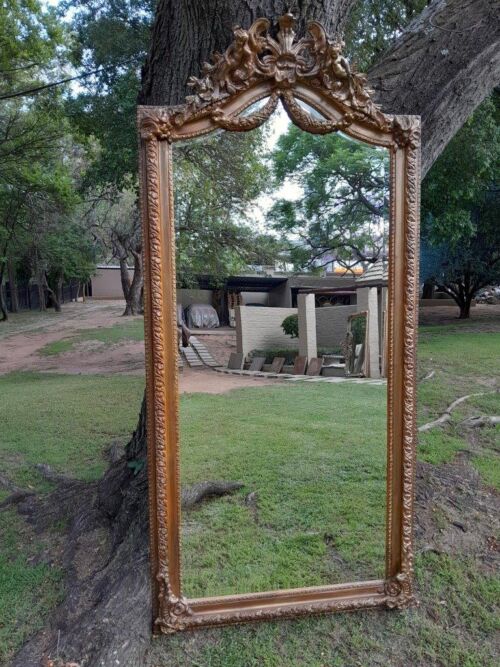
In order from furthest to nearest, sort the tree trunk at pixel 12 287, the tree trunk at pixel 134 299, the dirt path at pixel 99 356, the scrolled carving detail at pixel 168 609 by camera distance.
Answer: the tree trunk at pixel 12 287 → the tree trunk at pixel 134 299 → the dirt path at pixel 99 356 → the scrolled carving detail at pixel 168 609

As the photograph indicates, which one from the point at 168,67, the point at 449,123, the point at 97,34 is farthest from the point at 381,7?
the point at 97,34

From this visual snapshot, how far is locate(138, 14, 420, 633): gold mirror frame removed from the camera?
7.18 ft

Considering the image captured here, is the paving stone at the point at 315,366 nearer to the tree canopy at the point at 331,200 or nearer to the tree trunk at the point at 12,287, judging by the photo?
the tree canopy at the point at 331,200

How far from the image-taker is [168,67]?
3.11 metres

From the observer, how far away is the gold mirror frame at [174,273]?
219 cm

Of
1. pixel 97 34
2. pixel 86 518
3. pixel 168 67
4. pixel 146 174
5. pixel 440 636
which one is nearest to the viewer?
pixel 146 174

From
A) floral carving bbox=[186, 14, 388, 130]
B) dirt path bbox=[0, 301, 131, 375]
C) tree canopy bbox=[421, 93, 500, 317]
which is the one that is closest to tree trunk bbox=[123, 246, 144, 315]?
floral carving bbox=[186, 14, 388, 130]

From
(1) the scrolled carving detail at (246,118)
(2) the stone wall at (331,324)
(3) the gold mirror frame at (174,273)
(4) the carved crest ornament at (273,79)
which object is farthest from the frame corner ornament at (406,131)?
(2) the stone wall at (331,324)

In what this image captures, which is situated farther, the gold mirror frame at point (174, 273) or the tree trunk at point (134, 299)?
the tree trunk at point (134, 299)

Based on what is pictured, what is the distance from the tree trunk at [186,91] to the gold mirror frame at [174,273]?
0.43 metres

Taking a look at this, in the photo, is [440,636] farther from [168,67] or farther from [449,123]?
[168,67]

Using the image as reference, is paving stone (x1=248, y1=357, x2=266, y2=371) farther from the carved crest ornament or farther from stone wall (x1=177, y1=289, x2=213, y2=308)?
the carved crest ornament

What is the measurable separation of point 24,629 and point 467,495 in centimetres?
287

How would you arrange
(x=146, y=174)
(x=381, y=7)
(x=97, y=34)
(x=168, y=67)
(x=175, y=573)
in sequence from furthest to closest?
(x=97, y=34), (x=381, y=7), (x=168, y=67), (x=175, y=573), (x=146, y=174)
